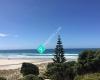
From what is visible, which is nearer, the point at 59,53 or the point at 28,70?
the point at 28,70

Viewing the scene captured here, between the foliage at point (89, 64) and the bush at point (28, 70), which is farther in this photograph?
the bush at point (28, 70)

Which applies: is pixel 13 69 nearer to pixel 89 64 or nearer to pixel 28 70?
pixel 28 70

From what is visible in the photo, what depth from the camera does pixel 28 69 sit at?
2302 centimetres

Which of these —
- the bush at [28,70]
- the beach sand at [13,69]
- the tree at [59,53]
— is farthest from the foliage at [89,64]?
the tree at [59,53]

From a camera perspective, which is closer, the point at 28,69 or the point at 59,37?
the point at 28,69

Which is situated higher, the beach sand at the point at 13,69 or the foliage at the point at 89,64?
the foliage at the point at 89,64

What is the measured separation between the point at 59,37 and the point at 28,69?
1260 centimetres

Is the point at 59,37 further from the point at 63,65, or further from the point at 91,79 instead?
the point at 91,79

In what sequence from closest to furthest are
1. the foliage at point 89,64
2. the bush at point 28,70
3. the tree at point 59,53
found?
the foliage at point 89,64, the bush at point 28,70, the tree at point 59,53

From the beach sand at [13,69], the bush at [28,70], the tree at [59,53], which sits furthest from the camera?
the tree at [59,53]

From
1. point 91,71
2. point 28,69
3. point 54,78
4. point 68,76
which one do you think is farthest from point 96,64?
point 28,69

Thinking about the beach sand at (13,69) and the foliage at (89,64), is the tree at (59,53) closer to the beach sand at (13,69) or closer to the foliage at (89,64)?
the beach sand at (13,69)

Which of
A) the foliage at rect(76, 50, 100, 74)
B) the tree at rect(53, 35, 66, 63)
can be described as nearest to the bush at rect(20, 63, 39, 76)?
the foliage at rect(76, 50, 100, 74)

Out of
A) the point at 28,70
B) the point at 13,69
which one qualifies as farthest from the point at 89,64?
the point at 13,69
